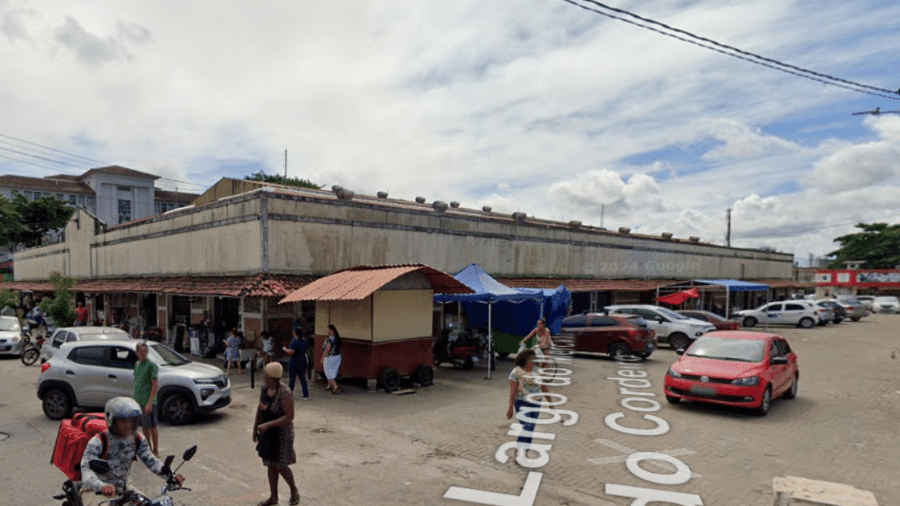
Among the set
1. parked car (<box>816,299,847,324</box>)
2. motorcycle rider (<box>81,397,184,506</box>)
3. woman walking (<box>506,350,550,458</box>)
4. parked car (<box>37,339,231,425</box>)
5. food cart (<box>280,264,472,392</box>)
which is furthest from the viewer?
parked car (<box>816,299,847,324</box>)

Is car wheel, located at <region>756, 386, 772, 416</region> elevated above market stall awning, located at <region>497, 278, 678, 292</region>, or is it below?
below

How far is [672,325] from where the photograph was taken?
2194cm

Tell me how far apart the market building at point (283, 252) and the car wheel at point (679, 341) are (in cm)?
539

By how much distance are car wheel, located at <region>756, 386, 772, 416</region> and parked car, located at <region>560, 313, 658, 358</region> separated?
24.1ft

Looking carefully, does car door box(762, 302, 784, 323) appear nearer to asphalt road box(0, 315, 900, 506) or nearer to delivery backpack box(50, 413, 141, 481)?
asphalt road box(0, 315, 900, 506)

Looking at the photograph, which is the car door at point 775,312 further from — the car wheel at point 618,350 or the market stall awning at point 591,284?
the car wheel at point 618,350

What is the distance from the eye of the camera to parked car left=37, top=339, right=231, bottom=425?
10.1m

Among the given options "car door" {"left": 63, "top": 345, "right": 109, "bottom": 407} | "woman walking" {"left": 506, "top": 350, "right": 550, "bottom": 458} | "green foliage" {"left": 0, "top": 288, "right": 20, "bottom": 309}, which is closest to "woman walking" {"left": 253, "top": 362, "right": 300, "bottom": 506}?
"woman walking" {"left": 506, "top": 350, "right": 550, "bottom": 458}

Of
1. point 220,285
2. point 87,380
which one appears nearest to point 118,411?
point 87,380

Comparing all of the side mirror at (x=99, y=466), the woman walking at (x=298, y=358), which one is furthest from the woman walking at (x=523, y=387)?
the woman walking at (x=298, y=358)

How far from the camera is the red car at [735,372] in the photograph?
34.0ft

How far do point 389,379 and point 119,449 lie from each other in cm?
888

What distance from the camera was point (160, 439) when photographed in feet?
30.4

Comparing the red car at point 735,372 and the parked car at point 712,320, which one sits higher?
the red car at point 735,372
